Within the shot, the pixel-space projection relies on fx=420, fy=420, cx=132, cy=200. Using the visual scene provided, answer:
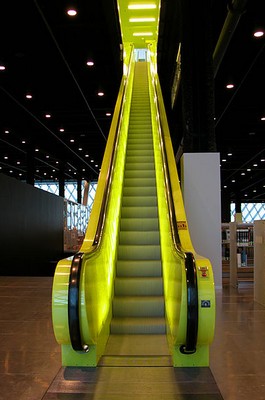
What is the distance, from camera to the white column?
23.3 ft

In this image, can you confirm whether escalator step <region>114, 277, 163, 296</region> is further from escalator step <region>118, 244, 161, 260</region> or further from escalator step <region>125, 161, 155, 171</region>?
escalator step <region>125, 161, 155, 171</region>

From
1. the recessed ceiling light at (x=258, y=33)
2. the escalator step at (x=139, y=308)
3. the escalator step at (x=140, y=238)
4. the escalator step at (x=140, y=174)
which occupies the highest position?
the recessed ceiling light at (x=258, y=33)

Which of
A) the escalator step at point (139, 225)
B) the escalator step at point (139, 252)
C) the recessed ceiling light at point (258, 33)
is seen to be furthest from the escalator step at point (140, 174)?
the recessed ceiling light at point (258, 33)

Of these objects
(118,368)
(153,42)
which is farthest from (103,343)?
(153,42)

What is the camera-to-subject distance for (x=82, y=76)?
1264cm

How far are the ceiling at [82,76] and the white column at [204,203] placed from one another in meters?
3.33

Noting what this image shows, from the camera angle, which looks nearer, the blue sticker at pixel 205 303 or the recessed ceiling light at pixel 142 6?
the blue sticker at pixel 205 303

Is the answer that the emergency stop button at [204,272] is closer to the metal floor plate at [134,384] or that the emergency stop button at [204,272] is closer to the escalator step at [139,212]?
the metal floor plate at [134,384]

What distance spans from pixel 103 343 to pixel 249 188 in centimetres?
3651

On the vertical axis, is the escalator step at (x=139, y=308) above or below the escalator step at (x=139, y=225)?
below

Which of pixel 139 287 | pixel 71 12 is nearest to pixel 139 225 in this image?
pixel 139 287

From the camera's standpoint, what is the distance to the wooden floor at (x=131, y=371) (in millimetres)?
3002

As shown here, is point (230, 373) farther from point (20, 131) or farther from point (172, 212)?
point (20, 131)

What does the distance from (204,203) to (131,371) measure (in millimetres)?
4212
